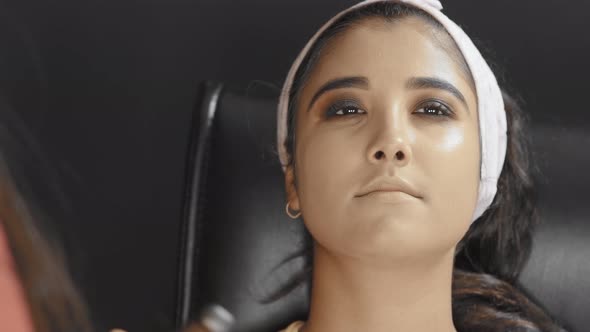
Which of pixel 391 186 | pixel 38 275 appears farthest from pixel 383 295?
pixel 38 275

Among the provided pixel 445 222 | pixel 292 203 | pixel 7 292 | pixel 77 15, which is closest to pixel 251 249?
pixel 292 203

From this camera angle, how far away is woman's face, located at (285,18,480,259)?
0.94 meters

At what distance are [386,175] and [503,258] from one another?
13.8 inches

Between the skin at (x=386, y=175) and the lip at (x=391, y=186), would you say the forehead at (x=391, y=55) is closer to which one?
the skin at (x=386, y=175)

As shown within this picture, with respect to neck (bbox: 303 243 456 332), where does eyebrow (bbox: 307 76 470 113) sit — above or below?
above

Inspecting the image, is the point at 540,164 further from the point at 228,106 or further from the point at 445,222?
the point at 228,106

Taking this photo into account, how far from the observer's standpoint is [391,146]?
936 millimetres

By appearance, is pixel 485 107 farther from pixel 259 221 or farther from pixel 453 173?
pixel 259 221

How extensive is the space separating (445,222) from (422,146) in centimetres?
9

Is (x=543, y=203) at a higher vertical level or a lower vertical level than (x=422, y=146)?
lower

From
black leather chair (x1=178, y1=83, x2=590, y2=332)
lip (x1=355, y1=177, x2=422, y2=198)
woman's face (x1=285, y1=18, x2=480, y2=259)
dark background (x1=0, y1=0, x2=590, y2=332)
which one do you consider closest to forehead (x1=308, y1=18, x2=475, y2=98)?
woman's face (x1=285, y1=18, x2=480, y2=259)

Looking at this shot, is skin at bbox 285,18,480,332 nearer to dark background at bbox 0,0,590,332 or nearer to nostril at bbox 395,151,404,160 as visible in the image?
nostril at bbox 395,151,404,160

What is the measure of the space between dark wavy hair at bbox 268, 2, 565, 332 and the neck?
16cm

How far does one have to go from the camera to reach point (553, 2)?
1.46 metres
